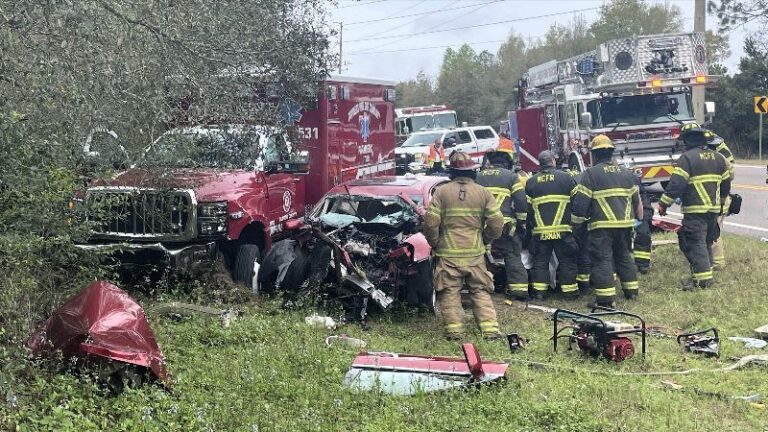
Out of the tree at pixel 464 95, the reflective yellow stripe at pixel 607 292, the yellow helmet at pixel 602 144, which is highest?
the tree at pixel 464 95

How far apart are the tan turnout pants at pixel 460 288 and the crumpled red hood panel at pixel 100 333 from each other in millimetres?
2963

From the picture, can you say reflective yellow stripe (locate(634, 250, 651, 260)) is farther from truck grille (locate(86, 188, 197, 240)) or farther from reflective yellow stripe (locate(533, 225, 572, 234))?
truck grille (locate(86, 188, 197, 240))

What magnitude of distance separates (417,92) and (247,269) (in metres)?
58.3

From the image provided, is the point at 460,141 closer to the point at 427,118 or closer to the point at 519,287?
the point at 427,118

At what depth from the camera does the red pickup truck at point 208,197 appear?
759 centimetres

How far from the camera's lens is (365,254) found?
26.7 ft

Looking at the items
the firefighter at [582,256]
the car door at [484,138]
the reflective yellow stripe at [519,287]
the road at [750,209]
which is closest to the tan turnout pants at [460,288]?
the reflective yellow stripe at [519,287]

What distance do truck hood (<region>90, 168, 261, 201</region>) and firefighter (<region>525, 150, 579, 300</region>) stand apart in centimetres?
323

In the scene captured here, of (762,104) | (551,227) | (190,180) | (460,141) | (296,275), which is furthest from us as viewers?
(460,141)

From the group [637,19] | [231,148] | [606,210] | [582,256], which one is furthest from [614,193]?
[637,19]

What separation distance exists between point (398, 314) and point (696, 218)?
3960 mm

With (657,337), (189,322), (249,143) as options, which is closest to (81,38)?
(189,322)

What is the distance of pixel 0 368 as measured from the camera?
15.6 feet

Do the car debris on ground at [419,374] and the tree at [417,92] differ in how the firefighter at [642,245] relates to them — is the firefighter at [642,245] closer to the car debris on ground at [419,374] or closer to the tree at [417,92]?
the car debris on ground at [419,374]
